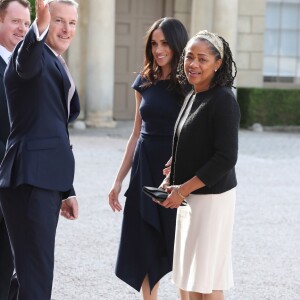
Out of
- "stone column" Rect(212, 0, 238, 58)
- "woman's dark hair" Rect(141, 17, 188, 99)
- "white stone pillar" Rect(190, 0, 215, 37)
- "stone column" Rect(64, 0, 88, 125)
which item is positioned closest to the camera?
"woman's dark hair" Rect(141, 17, 188, 99)

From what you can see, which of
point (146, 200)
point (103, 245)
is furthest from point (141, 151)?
point (103, 245)

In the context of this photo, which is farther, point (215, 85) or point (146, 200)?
point (146, 200)

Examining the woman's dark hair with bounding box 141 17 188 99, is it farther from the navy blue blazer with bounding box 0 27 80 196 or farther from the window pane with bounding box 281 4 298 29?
the window pane with bounding box 281 4 298 29

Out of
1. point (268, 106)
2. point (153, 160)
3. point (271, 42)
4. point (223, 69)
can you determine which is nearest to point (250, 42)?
point (271, 42)

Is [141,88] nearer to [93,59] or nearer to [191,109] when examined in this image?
[191,109]

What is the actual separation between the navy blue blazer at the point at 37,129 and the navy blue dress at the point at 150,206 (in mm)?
872

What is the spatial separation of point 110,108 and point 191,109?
519 inches

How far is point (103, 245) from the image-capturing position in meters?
7.02

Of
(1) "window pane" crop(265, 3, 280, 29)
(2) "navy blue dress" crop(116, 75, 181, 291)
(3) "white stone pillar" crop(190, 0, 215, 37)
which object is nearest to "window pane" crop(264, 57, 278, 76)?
(1) "window pane" crop(265, 3, 280, 29)

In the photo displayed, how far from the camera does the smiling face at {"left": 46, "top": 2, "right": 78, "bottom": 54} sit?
412cm

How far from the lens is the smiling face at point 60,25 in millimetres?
4117

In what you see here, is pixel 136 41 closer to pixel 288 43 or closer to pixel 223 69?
pixel 288 43

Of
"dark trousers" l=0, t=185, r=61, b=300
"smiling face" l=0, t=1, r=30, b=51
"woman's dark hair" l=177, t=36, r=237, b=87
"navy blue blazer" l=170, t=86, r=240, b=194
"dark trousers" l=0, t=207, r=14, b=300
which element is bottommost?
"dark trousers" l=0, t=207, r=14, b=300

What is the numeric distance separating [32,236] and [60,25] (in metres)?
0.96
